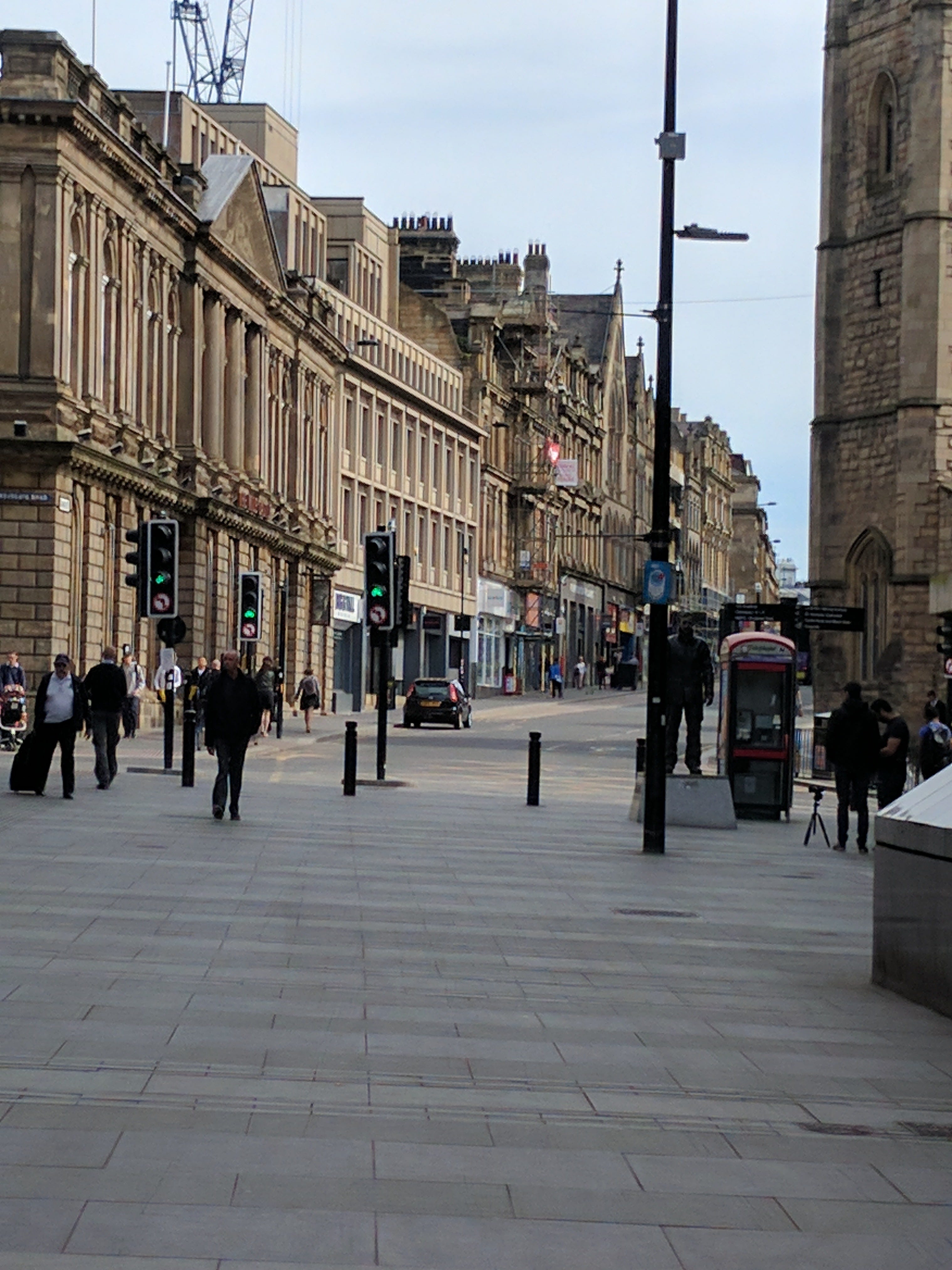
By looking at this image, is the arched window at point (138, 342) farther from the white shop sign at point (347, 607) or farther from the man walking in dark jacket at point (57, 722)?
the man walking in dark jacket at point (57, 722)

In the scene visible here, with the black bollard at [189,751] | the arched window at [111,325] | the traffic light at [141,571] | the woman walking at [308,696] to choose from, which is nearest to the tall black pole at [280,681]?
the woman walking at [308,696]

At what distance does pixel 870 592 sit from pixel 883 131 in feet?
34.7

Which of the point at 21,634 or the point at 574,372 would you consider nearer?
the point at 21,634

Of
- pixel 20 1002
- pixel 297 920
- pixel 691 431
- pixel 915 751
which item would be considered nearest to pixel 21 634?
pixel 915 751

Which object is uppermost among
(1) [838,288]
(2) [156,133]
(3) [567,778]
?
(2) [156,133]

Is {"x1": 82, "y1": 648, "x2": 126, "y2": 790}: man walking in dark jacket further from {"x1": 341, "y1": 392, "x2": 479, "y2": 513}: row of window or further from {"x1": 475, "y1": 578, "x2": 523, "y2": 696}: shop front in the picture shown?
{"x1": 475, "y1": 578, "x2": 523, "y2": 696}: shop front

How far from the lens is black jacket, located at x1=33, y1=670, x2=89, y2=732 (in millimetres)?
24484

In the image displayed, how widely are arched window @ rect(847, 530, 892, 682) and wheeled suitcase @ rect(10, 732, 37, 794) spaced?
26.5 metres

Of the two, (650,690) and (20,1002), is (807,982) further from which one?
(650,690)

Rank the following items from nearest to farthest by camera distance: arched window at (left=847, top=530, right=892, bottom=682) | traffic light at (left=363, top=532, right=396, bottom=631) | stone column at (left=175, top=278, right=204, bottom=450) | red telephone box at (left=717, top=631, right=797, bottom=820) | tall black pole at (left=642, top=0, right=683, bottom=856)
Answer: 1. tall black pole at (left=642, top=0, right=683, bottom=856)
2. red telephone box at (left=717, top=631, right=797, bottom=820)
3. traffic light at (left=363, top=532, right=396, bottom=631)
4. arched window at (left=847, top=530, right=892, bottom=682)
5. stone column at (left=175, top=278, right=204, bottom=450)

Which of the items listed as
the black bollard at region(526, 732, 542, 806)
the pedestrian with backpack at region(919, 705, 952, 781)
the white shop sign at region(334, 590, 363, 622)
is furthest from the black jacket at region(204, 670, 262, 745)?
the white shop sign at region(334, 590, 363, 622)

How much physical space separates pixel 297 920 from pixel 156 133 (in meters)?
49.7

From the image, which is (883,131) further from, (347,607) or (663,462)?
(347,607)

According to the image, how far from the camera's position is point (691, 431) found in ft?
557
